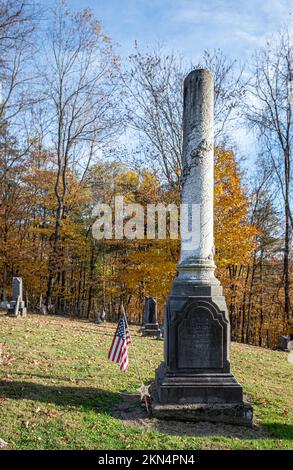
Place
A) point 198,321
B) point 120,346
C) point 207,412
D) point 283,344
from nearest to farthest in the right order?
point 207,412 < point 198,321 < point 120,346 < point 283,344

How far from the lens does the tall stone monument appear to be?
552 cm

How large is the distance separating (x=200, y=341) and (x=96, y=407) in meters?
1.75

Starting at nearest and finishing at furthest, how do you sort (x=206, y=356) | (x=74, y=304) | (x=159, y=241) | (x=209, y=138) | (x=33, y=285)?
(x=206, y=356), (x=209, y=138), (x=159, y=241), (x=33, y=285), (x=74, y=304)

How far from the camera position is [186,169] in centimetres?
655

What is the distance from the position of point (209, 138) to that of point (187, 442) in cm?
445

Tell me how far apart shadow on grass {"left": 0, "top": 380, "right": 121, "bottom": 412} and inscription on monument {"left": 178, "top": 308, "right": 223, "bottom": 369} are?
1.30m

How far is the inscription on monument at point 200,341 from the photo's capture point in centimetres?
581

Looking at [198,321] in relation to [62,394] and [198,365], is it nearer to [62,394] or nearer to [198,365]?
[198,365]

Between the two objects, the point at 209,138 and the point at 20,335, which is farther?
the point at 20,335

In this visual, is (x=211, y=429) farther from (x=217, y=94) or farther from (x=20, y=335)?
(x=217, y=94)

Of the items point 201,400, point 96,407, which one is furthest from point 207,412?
point 96,407
